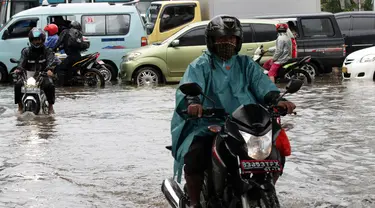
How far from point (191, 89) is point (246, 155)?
22.3 inches

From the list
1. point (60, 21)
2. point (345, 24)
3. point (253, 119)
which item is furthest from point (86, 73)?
point (253, 119)

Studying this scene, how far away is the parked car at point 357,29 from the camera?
24625 millimetres

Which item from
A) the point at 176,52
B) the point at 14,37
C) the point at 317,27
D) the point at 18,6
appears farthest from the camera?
the point at 18,6

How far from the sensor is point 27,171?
9.02m

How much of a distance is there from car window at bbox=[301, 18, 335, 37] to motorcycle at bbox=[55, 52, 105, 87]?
5376 millimetres

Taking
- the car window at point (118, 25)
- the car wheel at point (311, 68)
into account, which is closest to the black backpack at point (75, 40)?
the car window at point (118, 25)

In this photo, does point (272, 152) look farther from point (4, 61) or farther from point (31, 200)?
point (4, 61)

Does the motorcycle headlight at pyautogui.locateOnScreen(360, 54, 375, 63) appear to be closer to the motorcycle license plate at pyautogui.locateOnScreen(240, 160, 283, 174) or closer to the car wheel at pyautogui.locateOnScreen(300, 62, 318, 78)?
the car wheel at pyautogui.locateOnScreen(300, 62, 318, 78)

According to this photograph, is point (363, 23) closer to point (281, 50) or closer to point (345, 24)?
point (345, 24)

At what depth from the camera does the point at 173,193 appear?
20.8 feet

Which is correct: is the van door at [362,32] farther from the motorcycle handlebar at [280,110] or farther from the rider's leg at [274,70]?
the motorcycle handlebar at [280,110]

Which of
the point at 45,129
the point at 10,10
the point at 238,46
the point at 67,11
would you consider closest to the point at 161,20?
the point at 67,11

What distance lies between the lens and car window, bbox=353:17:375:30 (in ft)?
81.2

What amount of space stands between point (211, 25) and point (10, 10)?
88.4 feet
